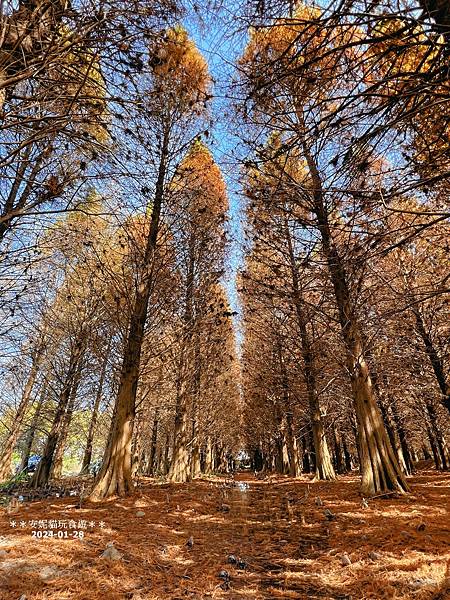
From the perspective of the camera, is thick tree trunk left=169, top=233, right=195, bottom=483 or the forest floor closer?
the forest floor

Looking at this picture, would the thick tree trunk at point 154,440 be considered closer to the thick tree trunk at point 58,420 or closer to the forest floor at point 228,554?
the thick tree trunk at point 58,420

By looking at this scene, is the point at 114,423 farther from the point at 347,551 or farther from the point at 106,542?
the point at 347,551

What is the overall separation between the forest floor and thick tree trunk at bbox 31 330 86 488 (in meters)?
5.82

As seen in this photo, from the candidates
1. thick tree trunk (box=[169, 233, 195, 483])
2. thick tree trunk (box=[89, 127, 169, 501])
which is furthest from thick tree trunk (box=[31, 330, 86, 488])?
thick tree trunk (box=[89, 127, 169, 501])

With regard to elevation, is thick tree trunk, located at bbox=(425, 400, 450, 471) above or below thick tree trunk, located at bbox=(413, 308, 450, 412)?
below

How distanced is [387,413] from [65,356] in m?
11.8

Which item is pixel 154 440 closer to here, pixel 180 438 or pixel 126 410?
pixel 180 438

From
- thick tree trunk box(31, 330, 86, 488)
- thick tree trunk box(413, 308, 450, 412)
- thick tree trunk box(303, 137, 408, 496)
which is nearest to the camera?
thick tree trunk box(303, 137, 408, 496)

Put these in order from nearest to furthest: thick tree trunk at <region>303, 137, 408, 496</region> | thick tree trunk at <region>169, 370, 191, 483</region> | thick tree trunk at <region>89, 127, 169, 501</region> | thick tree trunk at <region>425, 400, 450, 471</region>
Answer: thick tree trunk at <region>303, 137, 408, 496</region> → thick tree trunk at <region>89, 127, 169, 501</region> → thick tree trunk at <region>169, 370, 191, 483</region> → thick tree trunk at <region>425, 400, 450, 471</region>

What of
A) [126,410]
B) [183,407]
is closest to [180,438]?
[183,407]

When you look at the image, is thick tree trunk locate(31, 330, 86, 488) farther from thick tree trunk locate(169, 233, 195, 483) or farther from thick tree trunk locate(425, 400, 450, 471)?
thick tree trunk locate(425, 400, 450, 471)

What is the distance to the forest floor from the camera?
7.14 feet

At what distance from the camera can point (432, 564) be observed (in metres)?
2.36

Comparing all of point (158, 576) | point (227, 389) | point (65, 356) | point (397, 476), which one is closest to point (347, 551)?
point (158, 576)
